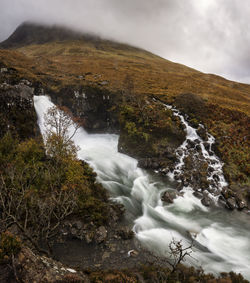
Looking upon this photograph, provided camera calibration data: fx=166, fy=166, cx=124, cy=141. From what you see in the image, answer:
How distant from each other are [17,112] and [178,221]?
24673 millimetres

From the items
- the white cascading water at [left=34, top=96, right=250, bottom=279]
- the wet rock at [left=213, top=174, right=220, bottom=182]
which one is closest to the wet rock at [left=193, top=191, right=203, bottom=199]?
the white cascading water at [left=34, top=96, right=250, bottom=279]

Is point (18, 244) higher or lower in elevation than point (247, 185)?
lower

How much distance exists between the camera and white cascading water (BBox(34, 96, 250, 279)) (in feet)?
44.2

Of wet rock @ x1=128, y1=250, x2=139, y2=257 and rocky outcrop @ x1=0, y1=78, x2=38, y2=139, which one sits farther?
rocky outcrop @ x1=0, y1=78, x2=38, y2=139

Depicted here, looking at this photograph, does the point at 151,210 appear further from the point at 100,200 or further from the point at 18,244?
the point at 18,244

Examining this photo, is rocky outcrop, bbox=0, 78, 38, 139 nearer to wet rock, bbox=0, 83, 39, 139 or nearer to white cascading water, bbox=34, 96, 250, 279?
wet rock, bbox=0, 83, 39, 139

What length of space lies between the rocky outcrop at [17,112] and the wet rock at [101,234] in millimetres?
16334

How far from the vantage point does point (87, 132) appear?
35938 mm

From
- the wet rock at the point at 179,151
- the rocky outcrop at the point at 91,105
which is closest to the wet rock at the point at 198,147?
the wet rock at the point at 179,151

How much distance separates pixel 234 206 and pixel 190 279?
38.5 ft

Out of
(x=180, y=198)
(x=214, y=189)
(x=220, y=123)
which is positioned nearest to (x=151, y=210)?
(x=180, y=198)

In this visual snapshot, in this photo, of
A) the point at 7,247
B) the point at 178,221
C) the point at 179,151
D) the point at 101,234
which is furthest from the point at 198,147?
the point at 7,247

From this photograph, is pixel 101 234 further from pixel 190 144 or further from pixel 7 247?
pixel 190 144

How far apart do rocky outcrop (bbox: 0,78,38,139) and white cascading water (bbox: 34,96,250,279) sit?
10083 millimetres
